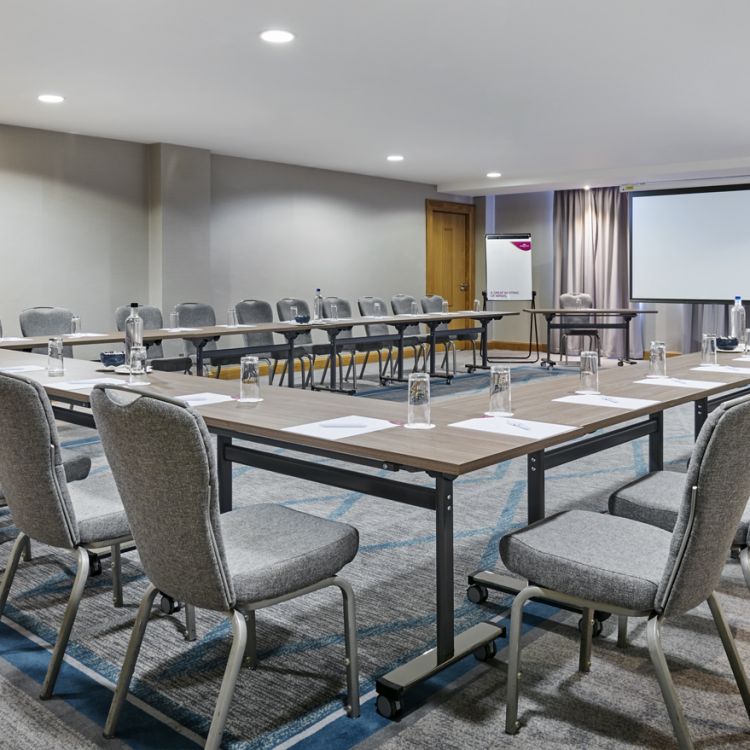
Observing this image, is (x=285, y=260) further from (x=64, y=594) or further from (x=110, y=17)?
(x=64, y=594)

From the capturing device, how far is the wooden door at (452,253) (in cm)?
1146

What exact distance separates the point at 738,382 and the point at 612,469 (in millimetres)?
1469

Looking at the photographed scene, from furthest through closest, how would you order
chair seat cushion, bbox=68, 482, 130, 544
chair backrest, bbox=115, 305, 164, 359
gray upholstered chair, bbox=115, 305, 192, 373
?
chair backrest, bbox=115, 305, 164, 359 < gray upholstered chair, bbox=115, 305, 192, 373 < chair seat cushion, bbox=68, 482, 130, 544

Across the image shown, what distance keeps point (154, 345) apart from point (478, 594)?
14.8ft

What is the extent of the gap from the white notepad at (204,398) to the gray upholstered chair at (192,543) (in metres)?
0.70

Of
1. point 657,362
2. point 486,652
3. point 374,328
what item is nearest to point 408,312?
point 374,328

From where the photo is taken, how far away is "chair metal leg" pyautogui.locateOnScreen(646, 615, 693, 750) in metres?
1.63

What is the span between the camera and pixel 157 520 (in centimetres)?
166

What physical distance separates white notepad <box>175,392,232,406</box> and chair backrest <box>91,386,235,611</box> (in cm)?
87

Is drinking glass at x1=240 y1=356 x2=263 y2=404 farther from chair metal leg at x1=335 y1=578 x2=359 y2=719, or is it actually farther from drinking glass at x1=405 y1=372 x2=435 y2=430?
chair metal leg at x1=335 y1=578 x2=359 y2=719

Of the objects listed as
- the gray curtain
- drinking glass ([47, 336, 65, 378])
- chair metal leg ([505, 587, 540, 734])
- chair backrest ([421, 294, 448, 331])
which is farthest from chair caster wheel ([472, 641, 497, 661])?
the gray curtain

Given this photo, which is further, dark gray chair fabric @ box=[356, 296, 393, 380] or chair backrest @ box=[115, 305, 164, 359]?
dark gray chair fabric @ box=[356, 296, 393, 380]

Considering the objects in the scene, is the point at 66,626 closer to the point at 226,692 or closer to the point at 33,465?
the point at 33,465

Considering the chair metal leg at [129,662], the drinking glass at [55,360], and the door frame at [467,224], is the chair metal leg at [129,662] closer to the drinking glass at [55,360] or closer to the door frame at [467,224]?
the drinking glass at [55,360]
